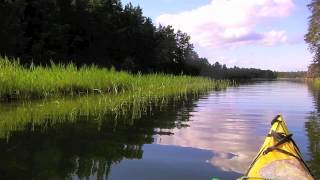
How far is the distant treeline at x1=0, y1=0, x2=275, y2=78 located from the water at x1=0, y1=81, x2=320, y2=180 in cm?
2164

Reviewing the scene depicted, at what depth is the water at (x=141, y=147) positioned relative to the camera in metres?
7.48

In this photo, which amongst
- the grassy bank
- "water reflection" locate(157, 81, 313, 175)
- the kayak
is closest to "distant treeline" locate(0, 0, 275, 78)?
the grassy bank

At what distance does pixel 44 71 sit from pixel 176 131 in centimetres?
895

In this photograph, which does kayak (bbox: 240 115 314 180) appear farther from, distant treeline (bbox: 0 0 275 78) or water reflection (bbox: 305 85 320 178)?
distant treeline (bbox: 0 0 275 78)

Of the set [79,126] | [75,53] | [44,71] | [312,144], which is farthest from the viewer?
[75,53]

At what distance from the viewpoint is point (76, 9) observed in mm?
53875

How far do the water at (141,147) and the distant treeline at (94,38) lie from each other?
21638 millimetres

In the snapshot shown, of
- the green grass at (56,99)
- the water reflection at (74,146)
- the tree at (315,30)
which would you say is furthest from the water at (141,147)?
the tree at (315,30)

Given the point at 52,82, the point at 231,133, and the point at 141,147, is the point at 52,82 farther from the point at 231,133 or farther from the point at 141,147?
the point at 141,147

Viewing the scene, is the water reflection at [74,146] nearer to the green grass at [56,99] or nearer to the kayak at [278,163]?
the green grass at [56,99]

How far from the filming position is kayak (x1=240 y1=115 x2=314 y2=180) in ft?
18.1

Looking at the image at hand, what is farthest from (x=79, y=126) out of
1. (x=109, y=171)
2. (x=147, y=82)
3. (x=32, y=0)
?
(x=32, y=0)

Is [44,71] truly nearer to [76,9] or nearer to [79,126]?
[79,126]

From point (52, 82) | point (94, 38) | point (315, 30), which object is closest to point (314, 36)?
point (315, 30)
